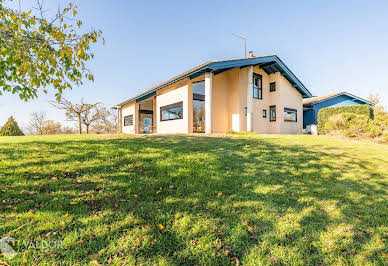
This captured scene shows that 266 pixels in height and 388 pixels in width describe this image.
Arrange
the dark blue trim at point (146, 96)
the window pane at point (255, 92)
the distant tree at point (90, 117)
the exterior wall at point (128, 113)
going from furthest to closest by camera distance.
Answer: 1. the distant tree at point (90, 117)
2. the exterior wall at point (128, 113)
3. the dark blue trim at point (146, 96)
4. the window pane at point (255, 92)

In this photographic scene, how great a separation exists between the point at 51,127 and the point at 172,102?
29.0 metres

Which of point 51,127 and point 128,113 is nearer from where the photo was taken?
point 128,113

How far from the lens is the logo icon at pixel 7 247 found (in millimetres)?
1666

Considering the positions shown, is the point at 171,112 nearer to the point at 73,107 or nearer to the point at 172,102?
the point at 172,102

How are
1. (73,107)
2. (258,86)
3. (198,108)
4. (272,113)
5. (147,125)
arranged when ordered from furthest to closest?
(73,107)
(147,125)
(272,113)
(258,86)
(198,108)

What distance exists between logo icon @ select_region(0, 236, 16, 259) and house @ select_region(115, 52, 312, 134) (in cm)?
974

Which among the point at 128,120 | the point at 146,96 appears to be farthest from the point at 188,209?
the point at 128,120

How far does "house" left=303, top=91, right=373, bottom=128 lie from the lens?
58.0 ft

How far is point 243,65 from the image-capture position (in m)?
12.0

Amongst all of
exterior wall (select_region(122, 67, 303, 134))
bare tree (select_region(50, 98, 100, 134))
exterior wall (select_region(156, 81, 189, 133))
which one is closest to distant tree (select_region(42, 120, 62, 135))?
bare tree (select_region(50, 98, 100, 134))

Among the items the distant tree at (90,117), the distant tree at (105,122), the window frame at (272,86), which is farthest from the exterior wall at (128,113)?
the window frame at (272,86)

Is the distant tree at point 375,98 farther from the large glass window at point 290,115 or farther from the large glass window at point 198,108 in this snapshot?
the large glass window at point 198,108

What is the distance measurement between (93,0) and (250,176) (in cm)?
646

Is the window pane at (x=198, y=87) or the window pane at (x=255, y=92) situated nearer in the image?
the window pane at (x=198, y=87)
